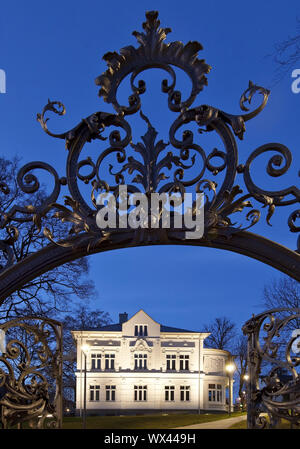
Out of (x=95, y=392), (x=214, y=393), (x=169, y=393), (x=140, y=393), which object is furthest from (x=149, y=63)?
(x=214, y=393)

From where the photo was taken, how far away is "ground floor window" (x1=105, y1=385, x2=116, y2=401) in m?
36.9

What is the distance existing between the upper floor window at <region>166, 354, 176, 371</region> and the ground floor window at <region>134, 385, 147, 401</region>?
2304 mm

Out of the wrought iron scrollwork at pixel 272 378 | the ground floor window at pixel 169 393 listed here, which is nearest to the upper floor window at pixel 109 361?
the ground floor window at pixel 169 393

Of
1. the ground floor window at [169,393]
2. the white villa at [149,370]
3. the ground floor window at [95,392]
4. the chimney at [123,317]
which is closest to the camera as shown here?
the ground floor window at [95,392]

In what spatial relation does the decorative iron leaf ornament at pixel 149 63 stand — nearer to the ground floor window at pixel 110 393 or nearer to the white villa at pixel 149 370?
the white villa at pixel 149 370

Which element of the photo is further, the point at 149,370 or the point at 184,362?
the point at 184,362

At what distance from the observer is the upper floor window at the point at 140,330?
3845 cm

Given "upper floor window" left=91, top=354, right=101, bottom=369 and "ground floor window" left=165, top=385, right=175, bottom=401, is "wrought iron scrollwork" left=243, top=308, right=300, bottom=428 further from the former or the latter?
"ground floor window" left=165, top=385, right=175, bottom=401

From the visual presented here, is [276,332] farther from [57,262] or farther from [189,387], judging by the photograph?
[189,387]

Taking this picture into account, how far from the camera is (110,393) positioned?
121 feet

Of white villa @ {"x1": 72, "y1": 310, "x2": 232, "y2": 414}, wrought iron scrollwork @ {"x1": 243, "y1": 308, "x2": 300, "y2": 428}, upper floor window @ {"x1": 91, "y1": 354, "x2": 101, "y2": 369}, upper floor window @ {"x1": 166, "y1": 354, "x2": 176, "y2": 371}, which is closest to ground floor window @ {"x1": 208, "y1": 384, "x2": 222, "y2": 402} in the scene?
white villa @ {"x1": 72, "y1": 310, "x2": 232, "y2": 414}

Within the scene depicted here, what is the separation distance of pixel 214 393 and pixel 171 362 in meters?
3.88

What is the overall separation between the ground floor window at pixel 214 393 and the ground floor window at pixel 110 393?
6.88m

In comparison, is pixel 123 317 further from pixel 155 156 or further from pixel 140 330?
pixel 155 156
